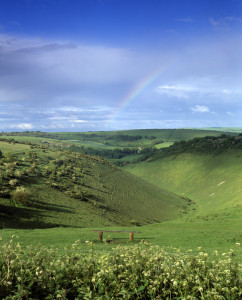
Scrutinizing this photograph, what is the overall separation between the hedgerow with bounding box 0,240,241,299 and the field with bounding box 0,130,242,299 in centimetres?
4

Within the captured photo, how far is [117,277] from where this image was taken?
890cm

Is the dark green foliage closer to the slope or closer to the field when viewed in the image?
the field

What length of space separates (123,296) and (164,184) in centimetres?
12938

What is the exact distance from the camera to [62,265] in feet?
29.3

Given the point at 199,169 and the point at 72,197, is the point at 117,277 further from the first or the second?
the point at 199,169

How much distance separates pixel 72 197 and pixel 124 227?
2170cm

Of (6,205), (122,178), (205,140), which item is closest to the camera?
(6,205)

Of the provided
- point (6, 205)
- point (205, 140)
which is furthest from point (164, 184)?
point (6, 205)

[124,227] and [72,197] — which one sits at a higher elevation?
[72,197]

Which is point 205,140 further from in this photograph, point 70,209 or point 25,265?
point 25,265

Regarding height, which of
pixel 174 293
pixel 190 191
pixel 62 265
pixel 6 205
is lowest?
pixel 190 191

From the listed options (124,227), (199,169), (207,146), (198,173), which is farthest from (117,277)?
(207,146)

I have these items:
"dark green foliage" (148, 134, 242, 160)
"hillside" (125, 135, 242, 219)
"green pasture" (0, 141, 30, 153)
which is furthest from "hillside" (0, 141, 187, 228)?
"dark green foliage" (148, 134, 242, 160)

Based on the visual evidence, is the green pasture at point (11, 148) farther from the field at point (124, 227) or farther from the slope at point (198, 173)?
the slope at point (198, 173)
